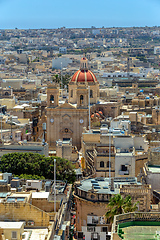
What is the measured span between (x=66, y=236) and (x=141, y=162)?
17542mm

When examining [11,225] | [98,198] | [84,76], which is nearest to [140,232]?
[11,225]

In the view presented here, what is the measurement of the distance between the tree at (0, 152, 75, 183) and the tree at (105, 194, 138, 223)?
13.9 metres

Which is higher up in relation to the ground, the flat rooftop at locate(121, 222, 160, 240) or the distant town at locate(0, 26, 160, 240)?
the flat rooftop at locate(121, 222, 160, 240)

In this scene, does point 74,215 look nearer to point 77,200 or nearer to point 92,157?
point 77,200

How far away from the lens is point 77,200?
48.6 m

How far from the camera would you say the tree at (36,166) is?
56.2 m

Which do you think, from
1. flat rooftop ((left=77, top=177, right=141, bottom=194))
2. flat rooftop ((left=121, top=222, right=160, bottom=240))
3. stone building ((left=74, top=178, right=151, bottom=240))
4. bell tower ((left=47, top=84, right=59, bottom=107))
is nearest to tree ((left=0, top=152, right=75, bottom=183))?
flat rooftop ((left=77, top=177, right=141, bottom=194))

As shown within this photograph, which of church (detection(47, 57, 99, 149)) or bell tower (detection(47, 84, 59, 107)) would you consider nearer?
church (detection(47, 57, 99, 149))

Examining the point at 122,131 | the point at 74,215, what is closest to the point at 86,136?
the point at 122,131

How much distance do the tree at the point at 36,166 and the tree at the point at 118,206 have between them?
13.9 meters

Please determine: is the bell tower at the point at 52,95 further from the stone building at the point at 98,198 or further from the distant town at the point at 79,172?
the stone building at the point at 98,198

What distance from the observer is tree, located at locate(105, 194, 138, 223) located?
4103 centimetres

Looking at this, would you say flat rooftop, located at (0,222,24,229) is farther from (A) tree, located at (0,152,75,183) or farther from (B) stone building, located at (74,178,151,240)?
(A) tree, located at (0,152,75,183)

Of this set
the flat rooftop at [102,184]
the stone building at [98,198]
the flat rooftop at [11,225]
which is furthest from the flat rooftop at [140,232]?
the flat rooftop at [102,184]
